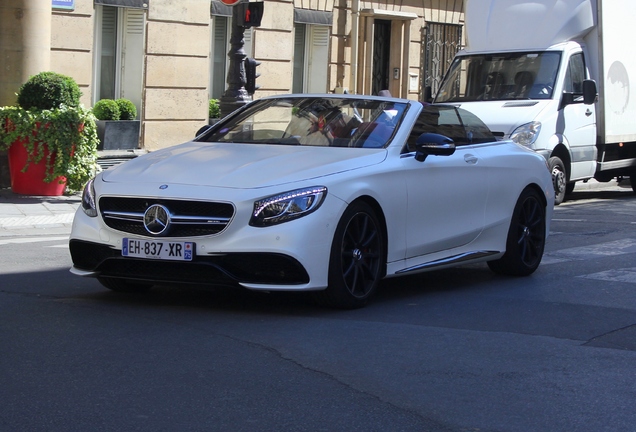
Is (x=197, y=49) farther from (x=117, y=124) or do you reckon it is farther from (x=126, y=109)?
(x=117, y=124)

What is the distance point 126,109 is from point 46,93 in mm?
5119

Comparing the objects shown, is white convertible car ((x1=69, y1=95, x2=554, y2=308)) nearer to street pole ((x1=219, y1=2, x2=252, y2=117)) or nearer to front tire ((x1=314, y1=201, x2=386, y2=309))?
front tire ((x1=314, y1=201, x2=386, y2=309))

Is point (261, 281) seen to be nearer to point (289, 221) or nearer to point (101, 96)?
point (289, 221)

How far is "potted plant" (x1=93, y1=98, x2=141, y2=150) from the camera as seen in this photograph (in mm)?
19781

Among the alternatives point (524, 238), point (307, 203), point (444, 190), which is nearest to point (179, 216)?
point (307, 203)

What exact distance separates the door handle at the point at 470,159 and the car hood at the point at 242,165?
1.07m

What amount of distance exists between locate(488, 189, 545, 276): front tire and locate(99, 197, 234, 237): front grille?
3.12 m

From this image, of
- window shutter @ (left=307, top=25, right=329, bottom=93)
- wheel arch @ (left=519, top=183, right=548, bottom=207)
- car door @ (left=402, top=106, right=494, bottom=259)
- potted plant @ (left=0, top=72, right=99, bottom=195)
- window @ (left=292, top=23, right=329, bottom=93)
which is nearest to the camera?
car door @ (left=402, top=106, right=494, bottom=259)

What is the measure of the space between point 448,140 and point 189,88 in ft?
45.6

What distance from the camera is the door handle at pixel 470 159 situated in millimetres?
8941

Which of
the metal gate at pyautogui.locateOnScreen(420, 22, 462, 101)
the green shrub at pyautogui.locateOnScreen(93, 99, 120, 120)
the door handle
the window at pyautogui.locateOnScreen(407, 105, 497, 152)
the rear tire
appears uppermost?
Answer: the metal gate at pyautogui.locateOnScreen(420, 22, 462, 101)

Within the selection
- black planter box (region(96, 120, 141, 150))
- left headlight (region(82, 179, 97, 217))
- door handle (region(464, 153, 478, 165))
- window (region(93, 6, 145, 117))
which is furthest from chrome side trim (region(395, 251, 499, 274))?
window (region(93, 6, 145, 117))

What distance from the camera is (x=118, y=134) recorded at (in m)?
Answer: 20.0

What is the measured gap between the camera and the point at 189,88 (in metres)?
21.8
